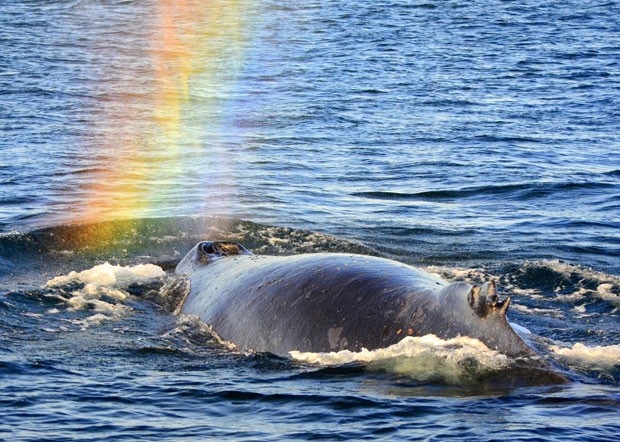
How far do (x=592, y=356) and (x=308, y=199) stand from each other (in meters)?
12.6

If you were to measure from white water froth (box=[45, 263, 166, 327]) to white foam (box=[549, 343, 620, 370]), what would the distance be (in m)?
5.00

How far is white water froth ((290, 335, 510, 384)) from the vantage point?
7887 mm

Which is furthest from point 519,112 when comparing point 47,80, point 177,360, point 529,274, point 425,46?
point 177,360

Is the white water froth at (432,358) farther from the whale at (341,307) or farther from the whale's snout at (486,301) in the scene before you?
the whale's snout at (486,301)

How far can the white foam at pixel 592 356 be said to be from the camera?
8.76 meters

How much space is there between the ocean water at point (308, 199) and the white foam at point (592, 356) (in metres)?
0.04

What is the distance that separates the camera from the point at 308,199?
21188 millimetres

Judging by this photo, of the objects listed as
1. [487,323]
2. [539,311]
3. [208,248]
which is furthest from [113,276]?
[487,323]

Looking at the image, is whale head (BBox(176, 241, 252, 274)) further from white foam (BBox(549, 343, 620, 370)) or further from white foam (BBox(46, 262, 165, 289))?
white foam (BBox(549, 343, 620, 370))

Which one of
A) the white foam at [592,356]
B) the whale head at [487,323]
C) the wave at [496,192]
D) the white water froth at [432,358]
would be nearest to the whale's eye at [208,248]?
the white water froth at [432,358]

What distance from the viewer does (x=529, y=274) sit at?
14.2 metres

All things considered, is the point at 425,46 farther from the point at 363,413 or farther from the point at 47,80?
the point at 363,413

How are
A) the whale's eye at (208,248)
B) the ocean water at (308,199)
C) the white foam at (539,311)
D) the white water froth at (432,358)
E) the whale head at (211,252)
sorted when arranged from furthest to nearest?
the whale's eye at (208,248) → the whale head at (211,252) → the white foam at (539,311) → the ocean water at (308,199) → the white water froth at (432,358)

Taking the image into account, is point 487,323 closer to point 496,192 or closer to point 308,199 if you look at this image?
point 308,199
